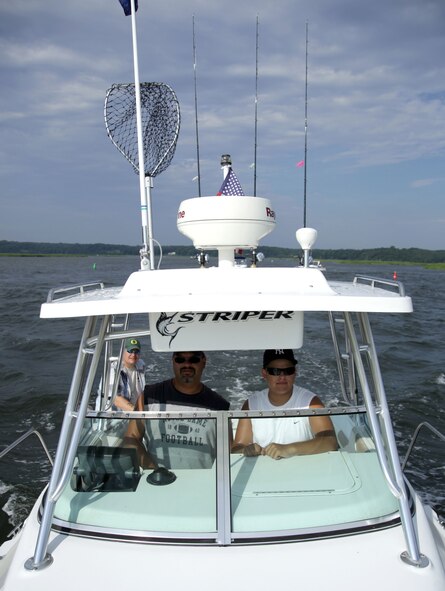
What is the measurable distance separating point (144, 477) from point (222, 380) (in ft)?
25.6

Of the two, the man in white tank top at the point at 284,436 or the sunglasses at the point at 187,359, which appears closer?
the man in white tank top at the point at 284,436

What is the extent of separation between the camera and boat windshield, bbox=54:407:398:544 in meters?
2.34

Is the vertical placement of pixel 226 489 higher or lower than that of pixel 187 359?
lower

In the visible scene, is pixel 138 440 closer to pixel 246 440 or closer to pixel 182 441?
pixel 182 441

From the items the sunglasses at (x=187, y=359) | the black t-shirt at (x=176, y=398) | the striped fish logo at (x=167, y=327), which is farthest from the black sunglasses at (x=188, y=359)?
the striped fish logo at (x=167, y=327)

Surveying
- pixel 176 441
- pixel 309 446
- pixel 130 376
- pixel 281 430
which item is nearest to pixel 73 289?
pixel 176 441

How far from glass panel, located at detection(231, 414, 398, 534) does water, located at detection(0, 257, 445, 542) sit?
12.1 ft

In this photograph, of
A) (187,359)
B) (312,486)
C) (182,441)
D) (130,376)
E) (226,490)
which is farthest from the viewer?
(130,376)

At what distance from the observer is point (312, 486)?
2.52 meters

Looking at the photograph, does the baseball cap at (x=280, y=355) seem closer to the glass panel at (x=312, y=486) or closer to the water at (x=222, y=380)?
the glass panel at (x=312, y=486)

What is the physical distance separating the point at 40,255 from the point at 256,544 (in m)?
138

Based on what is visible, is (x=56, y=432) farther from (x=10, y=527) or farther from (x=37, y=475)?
(x=10, y=527)

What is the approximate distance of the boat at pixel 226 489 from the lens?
2119 millimetres

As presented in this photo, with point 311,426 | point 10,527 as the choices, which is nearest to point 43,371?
point 10,527
